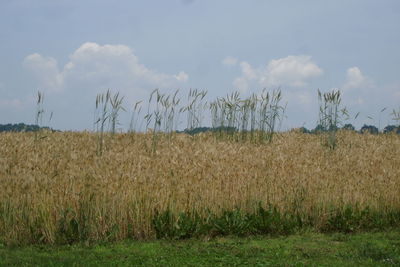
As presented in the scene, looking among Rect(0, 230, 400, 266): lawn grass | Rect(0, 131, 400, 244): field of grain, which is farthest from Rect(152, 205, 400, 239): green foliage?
Rect(0, 230, 400, 266): lawn grass

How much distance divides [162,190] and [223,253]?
174 centimetres

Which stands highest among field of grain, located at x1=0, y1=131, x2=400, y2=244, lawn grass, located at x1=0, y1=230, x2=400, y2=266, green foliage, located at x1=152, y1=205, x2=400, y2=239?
field of grain, located at x1=0, y1=131, x2=400, y2=244

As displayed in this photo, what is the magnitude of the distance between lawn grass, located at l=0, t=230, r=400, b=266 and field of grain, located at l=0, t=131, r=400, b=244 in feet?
1.31

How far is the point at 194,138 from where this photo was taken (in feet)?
59.3

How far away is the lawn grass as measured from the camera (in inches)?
283

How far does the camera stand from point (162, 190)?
8.85 metres

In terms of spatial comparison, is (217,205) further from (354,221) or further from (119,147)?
(119,147)

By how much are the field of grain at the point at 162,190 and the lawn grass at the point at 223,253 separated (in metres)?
0.40

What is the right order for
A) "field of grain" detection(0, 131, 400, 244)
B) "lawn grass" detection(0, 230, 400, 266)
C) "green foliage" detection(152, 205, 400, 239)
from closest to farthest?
"lawn grass" detection(0, 230, 400, 266)
"field of grain" detection(0, 131, 400, 244)
"green foliage" detection(152, 205, 400, 239)

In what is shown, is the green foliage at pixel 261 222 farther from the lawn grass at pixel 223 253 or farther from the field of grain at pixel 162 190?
the lawn grass at pixel 223 253

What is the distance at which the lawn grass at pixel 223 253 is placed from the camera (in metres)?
7.20

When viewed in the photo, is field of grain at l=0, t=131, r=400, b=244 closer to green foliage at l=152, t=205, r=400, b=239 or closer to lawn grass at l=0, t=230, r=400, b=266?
green foliage at l=152, t=205, r=400, b=239

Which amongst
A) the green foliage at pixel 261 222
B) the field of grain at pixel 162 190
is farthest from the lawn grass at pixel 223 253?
the field of grain at pixel 162 190

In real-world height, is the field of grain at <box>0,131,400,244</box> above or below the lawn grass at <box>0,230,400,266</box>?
above
